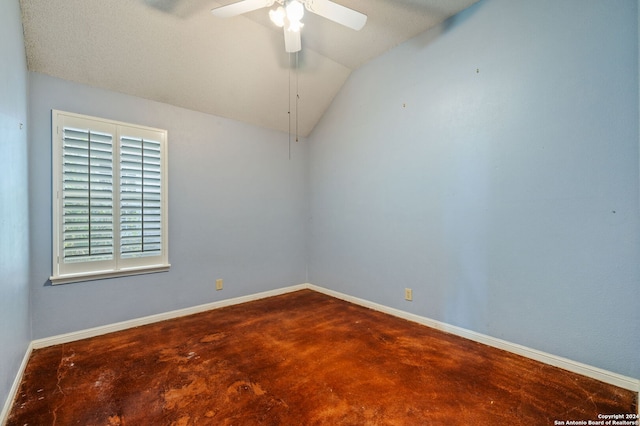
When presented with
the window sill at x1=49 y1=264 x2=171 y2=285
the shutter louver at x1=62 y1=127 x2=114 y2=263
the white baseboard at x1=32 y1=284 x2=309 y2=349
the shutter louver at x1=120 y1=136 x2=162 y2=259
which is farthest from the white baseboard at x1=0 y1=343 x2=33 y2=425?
the shutter louver at x1=120 y1=136 x2=162 y2=259

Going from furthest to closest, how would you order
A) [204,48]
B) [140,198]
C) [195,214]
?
[195,214] < [140,198] < [204,48]

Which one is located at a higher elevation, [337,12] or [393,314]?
[337,12]

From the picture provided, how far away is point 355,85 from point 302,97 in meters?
0.68

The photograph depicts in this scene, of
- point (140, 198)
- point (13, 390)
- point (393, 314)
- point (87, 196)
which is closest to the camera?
point (13, 390)

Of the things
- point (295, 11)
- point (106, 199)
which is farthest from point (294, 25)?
point (106, 199)

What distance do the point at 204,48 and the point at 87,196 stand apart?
5.65 ft

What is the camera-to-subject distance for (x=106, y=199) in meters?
2.55

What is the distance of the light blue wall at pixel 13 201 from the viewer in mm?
1480

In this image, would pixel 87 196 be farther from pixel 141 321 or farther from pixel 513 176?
pixel 513 176

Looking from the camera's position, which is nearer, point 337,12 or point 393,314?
point 337,12

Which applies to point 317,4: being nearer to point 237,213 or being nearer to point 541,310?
point 237,213

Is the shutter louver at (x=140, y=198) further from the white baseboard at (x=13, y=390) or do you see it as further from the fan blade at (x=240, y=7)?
the fan blade at (x=240, y=7)

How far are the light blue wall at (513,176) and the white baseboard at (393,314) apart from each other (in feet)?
0.17

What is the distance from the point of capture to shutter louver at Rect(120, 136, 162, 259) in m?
2.66
